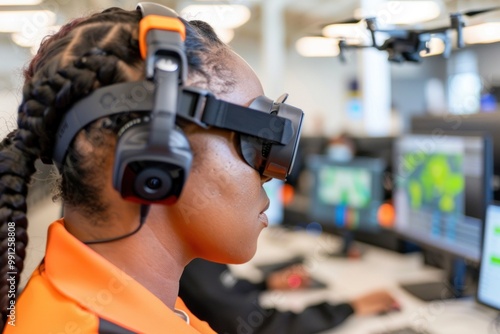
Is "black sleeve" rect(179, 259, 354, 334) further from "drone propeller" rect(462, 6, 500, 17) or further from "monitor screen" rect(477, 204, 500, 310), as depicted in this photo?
"drone propeller" rect(462, 6, 500, 17)

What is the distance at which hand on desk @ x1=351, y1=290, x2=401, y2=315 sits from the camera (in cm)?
155

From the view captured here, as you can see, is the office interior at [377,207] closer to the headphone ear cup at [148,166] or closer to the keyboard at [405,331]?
the keyboard at [405,331]

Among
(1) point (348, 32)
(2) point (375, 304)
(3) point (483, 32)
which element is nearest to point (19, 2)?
(1) point (348, 32)

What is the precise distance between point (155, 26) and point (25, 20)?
81 cm

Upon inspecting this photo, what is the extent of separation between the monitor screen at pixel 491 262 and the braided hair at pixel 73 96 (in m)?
1.00

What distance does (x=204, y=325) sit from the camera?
2.85ft

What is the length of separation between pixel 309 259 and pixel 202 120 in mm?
1716

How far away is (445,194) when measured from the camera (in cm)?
168

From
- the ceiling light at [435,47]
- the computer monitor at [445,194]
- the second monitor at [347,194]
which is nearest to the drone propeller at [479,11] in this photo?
the ceiling light at [435,47]

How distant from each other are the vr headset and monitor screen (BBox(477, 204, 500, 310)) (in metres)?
0.96

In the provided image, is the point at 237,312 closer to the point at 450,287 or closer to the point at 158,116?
the point at 450,287

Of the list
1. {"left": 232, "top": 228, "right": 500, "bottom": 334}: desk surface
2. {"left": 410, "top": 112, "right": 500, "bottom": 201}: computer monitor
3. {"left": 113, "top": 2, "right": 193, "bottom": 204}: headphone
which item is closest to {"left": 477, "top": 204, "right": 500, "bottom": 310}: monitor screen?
{"left": 232, "top": 228, "right": 500, "bottom": 334}: desk surface

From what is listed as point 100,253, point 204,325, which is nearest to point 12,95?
point 100,253

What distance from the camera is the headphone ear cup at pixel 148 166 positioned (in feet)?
1.89
